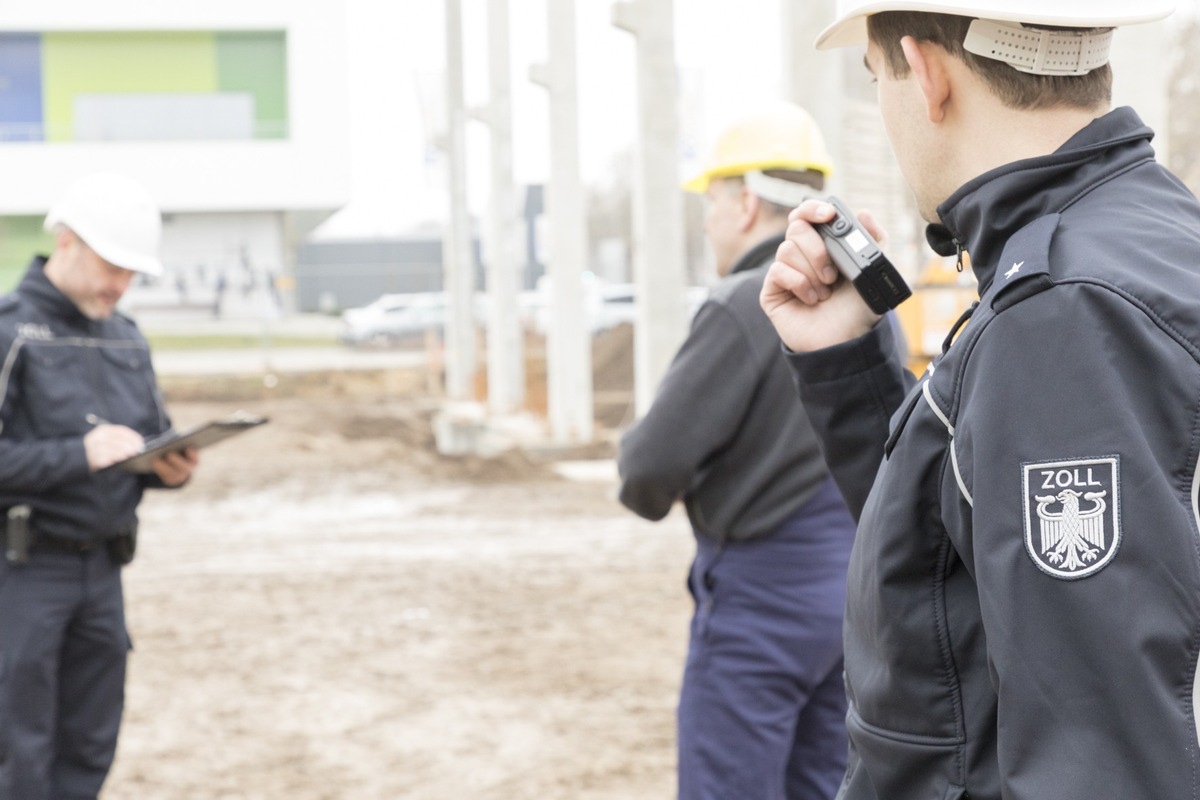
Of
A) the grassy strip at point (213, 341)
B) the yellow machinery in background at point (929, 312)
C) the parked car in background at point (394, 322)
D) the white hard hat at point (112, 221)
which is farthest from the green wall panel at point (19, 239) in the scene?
the white hard hat at point (112, 221)

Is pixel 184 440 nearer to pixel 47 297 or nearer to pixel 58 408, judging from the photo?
pixel 58 408

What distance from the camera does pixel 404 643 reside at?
25.7 ft

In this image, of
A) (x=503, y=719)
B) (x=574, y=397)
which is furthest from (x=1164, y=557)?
(x=574, y=397)

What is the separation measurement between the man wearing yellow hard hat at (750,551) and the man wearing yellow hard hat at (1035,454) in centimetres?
157

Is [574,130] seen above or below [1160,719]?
above

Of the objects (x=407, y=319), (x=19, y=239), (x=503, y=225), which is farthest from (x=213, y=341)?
(x=503, y=225)

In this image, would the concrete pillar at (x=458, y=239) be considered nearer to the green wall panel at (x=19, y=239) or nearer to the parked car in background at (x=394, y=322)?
the parked car in background at (x=394, y=322)

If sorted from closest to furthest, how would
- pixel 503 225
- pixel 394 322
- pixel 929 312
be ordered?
pixel 929 312 < pixel 503 225 < pixel 394 322

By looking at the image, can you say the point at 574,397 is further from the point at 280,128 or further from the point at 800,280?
the point at 280,128

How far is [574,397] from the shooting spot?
1655 centimetres

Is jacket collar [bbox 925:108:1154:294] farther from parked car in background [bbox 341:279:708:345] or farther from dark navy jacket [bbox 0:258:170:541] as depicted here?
parked car in background [bbox 341:279:708:345]

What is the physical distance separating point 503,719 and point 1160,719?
17.4ft

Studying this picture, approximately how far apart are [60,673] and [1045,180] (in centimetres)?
370

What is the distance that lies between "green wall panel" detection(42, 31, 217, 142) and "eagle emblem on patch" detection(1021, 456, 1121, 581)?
41232 mm
